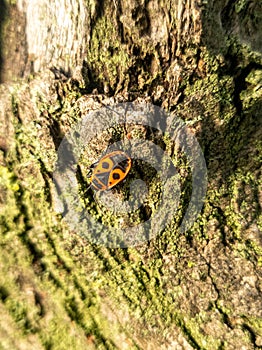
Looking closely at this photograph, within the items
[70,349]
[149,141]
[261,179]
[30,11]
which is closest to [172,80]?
[149,141]

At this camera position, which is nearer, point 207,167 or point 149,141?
point 149,141

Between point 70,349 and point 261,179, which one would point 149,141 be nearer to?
point 261,179

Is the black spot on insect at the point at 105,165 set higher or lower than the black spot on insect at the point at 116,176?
higher

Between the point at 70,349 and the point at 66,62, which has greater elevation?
the point at 66,62

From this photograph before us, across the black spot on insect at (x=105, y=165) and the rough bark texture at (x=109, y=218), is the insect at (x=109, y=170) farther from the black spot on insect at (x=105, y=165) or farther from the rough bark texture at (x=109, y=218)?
the rough bark texture at (x=109, y=218)

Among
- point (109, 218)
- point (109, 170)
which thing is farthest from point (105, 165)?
point (109, 218)

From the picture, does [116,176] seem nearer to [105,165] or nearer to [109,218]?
[105,165]

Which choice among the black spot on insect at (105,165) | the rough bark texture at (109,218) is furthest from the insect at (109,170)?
the rough bark texture at (109,218)
